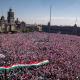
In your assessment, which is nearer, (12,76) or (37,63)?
(12,76)

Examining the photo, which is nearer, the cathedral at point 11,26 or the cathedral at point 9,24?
the cathedral at point 9,24

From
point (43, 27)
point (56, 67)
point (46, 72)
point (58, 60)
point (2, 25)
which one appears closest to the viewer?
point (46, 72)

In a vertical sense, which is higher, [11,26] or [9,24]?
[9,24]

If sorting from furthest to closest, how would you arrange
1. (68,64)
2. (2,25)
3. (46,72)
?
(2,25)
(68,64)
(46,72)

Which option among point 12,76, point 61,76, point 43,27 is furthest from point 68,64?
point 43,27

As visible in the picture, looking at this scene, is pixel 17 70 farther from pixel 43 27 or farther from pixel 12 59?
pixel 43 27

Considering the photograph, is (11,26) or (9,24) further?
(11,26)

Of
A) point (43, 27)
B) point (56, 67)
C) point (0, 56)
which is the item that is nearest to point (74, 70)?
point (56, 67)

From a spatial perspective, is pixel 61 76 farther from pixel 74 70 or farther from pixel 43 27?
pixel 43 27

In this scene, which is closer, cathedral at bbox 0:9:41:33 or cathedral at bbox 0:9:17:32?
cathedral at bbox 0:9:17:32
